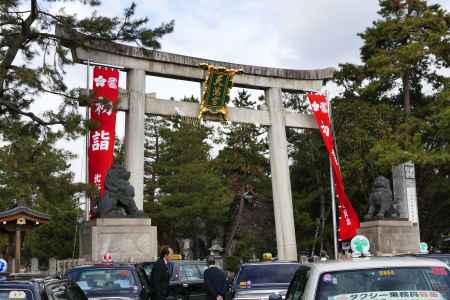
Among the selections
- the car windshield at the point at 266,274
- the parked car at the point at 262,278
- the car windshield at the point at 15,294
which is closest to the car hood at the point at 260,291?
the parked car at the point at 262,278

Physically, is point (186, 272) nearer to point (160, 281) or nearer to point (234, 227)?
point (160, 281)

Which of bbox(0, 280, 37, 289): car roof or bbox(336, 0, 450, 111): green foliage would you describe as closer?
bbox(0, 280, 37, 289): car roof

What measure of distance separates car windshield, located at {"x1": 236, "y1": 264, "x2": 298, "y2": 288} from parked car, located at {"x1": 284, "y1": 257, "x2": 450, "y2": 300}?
654cm

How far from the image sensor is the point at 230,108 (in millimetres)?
30000

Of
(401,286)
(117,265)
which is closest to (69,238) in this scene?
(117,265)

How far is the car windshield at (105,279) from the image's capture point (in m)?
10.9

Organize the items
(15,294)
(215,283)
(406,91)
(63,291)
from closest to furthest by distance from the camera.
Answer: (15,294) < (63,291) < (215,283) < (406,91)

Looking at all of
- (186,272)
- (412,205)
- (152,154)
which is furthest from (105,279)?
(152,154)

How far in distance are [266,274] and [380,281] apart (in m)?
6.78

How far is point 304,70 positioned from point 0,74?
19.3m

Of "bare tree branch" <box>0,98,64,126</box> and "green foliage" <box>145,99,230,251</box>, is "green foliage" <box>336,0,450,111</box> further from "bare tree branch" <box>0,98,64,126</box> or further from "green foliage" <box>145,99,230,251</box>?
"bare tree branch" <box>0,98,64,126</box>

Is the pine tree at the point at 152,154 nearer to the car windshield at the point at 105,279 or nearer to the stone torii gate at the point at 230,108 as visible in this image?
the stone torii gate at the point at 230,108

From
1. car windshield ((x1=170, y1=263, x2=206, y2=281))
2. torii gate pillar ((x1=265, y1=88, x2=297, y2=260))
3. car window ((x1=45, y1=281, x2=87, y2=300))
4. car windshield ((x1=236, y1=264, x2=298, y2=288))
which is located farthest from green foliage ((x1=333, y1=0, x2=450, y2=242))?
car window ((x1=45, y1=281, x2=87, y2=300))

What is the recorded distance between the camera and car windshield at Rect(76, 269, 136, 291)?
10.9 metres
